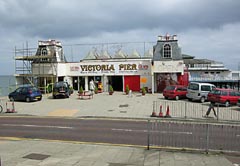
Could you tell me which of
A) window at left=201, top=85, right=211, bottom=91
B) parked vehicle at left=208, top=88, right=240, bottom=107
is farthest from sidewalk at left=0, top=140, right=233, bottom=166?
window at left=201, top=85, right=211, bottom=91

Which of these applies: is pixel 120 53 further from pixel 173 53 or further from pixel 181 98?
pixel 181 98

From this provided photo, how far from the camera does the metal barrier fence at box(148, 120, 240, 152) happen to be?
991 centimetres

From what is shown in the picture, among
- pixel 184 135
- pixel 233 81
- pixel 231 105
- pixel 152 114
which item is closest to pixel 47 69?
pixel 152 114

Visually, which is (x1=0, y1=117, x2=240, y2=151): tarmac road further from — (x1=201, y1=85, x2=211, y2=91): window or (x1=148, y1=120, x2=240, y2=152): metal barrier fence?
(x1=201, y1=85, x2=211, y2=91): window

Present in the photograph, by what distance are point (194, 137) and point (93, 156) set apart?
5.36 metres

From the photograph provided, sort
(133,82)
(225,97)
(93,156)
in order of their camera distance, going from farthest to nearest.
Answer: (133,82), (225,97), (93,156)

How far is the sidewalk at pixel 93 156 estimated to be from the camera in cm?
777

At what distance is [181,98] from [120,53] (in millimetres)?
20238

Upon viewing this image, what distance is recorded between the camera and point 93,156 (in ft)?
28.0

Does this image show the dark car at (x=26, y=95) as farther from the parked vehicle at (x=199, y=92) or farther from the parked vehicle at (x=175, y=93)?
the parked vehicle at (x=199, y=92)

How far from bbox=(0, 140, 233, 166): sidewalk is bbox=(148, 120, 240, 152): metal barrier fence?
112 centimetres

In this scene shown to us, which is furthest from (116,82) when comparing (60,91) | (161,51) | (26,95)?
(26,95)

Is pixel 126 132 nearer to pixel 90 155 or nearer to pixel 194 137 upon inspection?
pixel 194 137

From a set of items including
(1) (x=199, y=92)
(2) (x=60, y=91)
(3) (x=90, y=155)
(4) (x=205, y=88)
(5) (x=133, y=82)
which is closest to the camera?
(3) (x=90, y=155)
